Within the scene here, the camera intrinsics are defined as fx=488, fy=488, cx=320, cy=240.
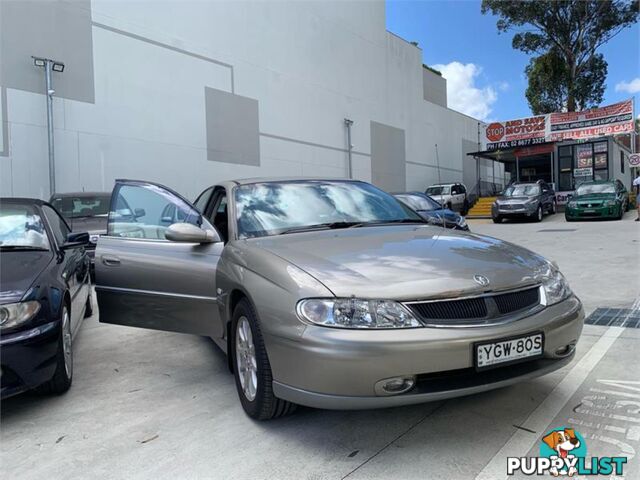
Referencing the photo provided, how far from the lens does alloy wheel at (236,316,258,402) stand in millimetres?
2727

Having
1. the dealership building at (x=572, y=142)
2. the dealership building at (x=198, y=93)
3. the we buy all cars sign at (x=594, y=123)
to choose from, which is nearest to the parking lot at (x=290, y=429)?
the dealership building at (x=198, y=93)

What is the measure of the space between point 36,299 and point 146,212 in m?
1.23

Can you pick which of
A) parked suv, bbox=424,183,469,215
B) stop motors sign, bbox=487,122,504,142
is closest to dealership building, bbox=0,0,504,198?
parked suv, bbox=424,183,469,215

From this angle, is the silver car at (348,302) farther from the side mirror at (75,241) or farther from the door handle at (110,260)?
the side mirror at (75,241)

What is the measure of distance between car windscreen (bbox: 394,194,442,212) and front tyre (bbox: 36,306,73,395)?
359 inches

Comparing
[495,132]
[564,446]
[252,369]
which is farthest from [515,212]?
[252,369]

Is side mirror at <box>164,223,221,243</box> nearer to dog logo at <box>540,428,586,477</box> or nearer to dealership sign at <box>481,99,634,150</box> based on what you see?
dog logo at <box>540,428,586,477</box>

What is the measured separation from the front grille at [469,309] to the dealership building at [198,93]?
1245 cm

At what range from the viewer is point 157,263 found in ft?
11.8

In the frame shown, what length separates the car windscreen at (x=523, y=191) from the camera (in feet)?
61.2

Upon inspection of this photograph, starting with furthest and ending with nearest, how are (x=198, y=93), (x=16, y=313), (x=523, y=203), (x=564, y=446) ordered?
(x=523, y=203) → (x=198, y=93) → (x=16, y=313) → (x=564, y=446)

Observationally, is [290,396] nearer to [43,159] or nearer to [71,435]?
[71,435]

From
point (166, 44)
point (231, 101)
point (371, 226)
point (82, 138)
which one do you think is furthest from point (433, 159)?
point (371, 226)

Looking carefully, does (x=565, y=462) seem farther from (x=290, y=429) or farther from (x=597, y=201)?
(x=597, y=201)
